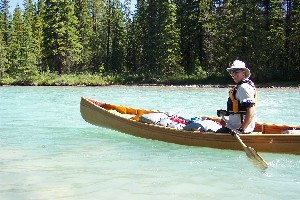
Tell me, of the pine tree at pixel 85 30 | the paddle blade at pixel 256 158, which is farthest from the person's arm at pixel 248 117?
the pine tree at pixel 85 30

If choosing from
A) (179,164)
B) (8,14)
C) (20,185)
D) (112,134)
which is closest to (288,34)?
(112,134)

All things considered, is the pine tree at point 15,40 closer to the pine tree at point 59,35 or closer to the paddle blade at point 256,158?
the pine tree at point 59,35

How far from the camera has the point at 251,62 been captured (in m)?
35.7

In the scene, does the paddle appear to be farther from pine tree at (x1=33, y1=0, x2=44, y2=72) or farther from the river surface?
pine tree at (x1=33, y1=0, x2=44, y2=72)

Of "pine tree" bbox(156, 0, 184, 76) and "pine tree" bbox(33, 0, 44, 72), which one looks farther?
"pine tree" bbox(33, 0, 44, 72)

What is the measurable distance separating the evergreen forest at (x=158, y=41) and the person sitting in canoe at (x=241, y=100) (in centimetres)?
2791

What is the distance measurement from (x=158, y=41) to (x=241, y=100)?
35867 mm

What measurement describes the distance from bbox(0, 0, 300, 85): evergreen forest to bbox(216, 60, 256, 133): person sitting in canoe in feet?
91.6

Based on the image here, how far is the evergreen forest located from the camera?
117 feet

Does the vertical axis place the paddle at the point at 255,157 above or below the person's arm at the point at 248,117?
below

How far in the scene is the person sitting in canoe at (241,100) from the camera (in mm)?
7191

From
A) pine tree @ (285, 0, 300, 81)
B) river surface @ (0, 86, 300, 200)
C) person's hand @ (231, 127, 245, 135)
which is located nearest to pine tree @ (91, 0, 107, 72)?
pine tree @ (285, 0, 300, 81)

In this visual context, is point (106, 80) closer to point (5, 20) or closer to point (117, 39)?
point (117, 39)

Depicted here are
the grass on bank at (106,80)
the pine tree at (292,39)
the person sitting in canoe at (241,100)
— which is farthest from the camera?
the grass on bank at (106,80)
